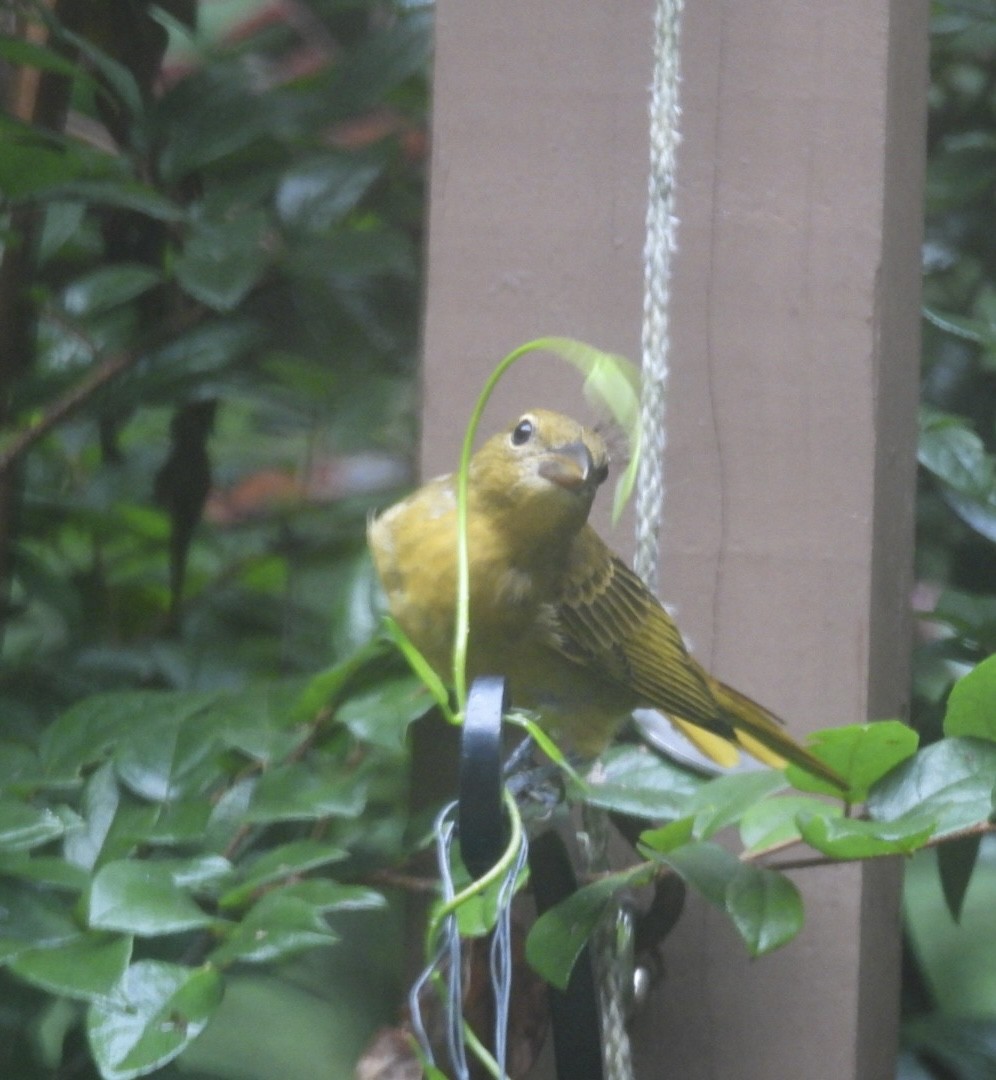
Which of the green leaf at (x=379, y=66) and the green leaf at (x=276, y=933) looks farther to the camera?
the green leaf at (x=379, y=66)

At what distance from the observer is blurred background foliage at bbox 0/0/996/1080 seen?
1077 millimetres

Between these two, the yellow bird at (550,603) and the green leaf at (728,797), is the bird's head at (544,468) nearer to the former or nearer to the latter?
the yellow bird at (550,603)

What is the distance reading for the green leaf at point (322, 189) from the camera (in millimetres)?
1585

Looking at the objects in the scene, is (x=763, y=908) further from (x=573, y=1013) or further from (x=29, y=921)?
(x=29, y=921)

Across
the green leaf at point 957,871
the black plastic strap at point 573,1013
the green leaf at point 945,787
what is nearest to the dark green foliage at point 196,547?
the black plastic strap at point 573,1013

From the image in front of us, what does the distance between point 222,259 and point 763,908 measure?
844 millimetres

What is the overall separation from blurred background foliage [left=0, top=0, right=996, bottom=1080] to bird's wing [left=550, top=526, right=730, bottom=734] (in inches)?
7.2

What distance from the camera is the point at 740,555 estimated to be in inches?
45.6

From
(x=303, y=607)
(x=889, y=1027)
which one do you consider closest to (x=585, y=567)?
(x=889, y=1027)

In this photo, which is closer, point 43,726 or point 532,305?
point 532,305

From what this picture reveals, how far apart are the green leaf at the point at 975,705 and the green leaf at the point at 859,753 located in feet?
0.14

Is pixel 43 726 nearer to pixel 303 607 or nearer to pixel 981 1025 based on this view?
pixel 303 607

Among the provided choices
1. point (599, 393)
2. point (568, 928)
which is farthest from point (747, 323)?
point (568, 928)

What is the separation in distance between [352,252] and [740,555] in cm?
64
